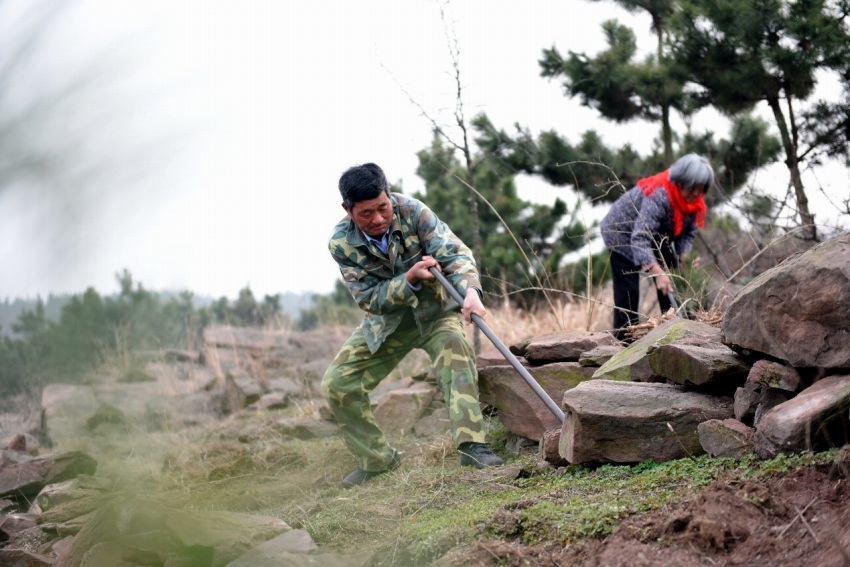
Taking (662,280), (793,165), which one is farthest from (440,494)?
(793,165)

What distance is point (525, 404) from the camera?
504 cm

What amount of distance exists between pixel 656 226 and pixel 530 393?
1959mm

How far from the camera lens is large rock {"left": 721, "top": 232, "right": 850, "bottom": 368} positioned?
3098 mm

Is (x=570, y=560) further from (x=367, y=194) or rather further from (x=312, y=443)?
(x=312, y=443)

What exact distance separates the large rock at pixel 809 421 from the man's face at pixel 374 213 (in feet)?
7.18

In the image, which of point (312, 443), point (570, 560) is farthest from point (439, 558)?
point (312, 443)

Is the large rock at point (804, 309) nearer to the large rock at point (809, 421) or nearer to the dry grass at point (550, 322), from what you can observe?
the large rock at point (809, 421)

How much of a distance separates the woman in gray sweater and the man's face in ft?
6.59

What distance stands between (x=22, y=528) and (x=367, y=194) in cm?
247

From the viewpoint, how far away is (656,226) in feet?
21.0

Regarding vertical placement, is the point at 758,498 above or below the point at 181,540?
below

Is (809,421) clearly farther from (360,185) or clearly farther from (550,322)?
(550,322)

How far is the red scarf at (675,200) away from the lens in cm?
641

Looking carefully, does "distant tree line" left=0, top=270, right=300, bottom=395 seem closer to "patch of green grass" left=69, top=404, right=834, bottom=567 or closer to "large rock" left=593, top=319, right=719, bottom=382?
"patch of green grass" left=69, top=404, right=834, bottom=567
